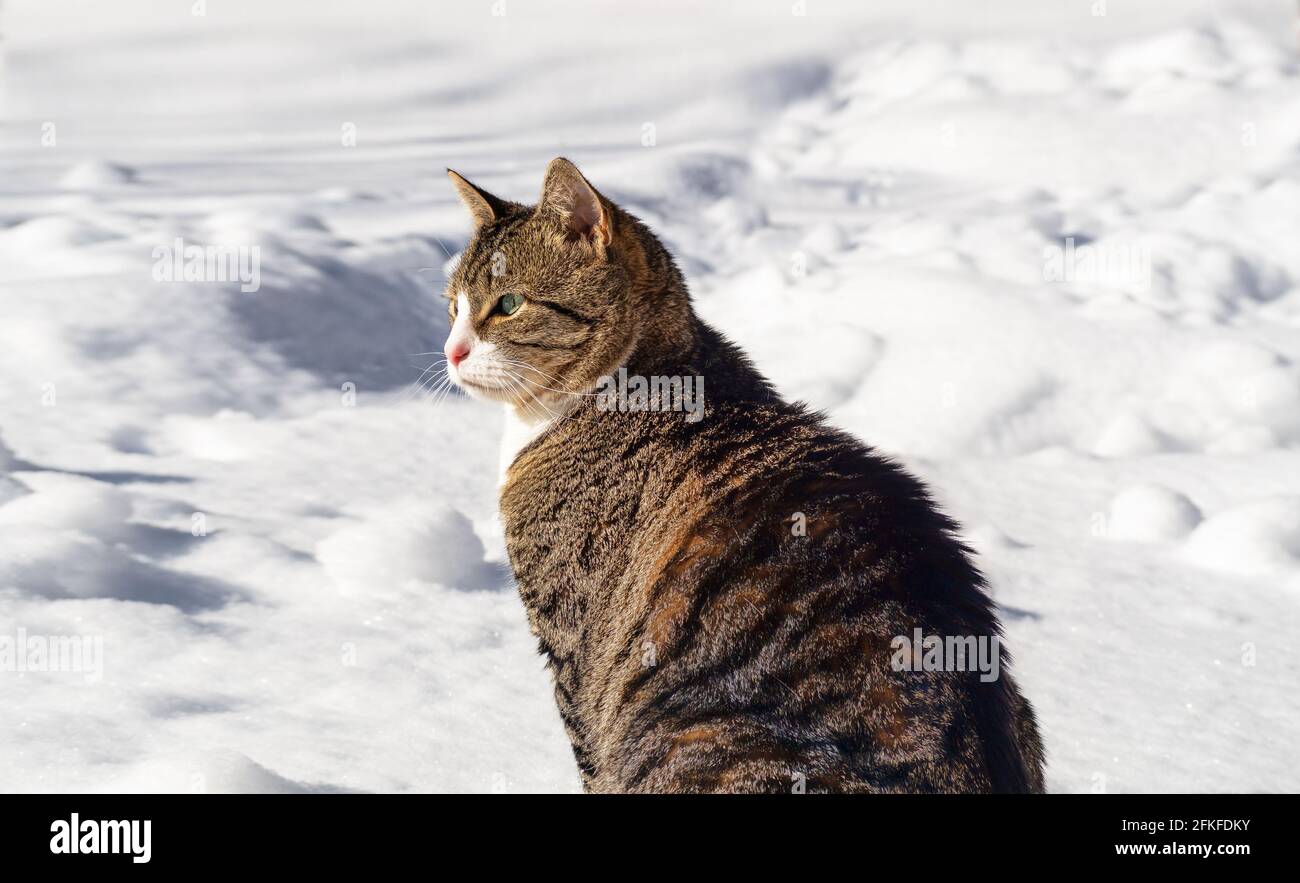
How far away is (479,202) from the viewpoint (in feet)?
11.1

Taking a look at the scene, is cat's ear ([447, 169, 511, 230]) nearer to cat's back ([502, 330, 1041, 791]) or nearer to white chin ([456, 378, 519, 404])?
white chin ([456, 378, 519, 404])

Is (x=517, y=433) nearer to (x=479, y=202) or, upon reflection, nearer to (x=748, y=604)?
(x=479, y=202)

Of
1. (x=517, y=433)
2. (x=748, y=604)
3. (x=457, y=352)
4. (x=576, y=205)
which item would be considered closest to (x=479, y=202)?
(x=576, y=205)

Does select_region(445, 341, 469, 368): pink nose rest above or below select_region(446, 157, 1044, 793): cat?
above

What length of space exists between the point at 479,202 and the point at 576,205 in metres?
0.47

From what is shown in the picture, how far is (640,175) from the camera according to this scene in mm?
7695

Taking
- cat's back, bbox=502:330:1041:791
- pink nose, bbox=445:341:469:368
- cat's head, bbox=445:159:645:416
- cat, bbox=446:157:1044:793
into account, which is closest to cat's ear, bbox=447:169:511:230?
cat, bbox=446:157:1044:793

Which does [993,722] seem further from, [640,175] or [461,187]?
[640,175]

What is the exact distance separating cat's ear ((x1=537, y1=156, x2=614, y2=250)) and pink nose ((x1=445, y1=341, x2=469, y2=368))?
1.44ft

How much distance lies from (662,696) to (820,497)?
2.01ft

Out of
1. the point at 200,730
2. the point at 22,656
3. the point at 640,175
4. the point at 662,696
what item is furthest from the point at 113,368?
the point at 662,696

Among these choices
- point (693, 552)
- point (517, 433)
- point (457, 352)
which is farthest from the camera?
point (517, 433)

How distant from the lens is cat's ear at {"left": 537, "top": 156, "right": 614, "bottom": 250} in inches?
117

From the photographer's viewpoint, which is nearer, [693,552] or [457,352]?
[693,552]
